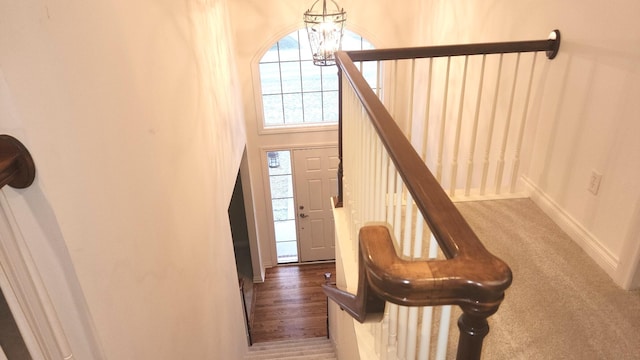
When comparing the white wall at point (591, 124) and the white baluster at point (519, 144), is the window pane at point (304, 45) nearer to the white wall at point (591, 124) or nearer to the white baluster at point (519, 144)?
the white wall at point (591, 124)

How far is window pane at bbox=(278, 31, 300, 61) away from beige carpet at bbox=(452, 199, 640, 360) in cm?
406

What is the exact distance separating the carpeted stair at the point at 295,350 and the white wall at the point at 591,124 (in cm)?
284

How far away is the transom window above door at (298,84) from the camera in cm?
573

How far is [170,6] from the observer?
2.35m

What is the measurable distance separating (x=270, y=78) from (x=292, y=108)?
1.74 feet

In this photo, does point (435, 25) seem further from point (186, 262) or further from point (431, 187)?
point (431, 187)

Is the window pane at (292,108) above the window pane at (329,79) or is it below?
below

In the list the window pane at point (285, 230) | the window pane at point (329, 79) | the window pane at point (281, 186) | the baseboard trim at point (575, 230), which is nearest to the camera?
the baseboard trim at point (575, 230)

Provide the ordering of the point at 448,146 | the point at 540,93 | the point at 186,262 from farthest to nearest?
the point at 448,146 < the point at 540,93 < the point at 186,262

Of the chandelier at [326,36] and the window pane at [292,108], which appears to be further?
the window pane at [292,108]

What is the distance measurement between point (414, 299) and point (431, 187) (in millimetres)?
340

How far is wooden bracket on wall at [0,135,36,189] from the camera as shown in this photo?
98 cm

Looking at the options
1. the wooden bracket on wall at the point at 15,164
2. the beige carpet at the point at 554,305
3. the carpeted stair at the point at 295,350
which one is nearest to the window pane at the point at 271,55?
Result: the carpeted stair at the point at 295,350

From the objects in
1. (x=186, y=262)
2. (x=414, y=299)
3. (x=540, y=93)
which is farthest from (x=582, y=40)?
(x=186, y=262)
